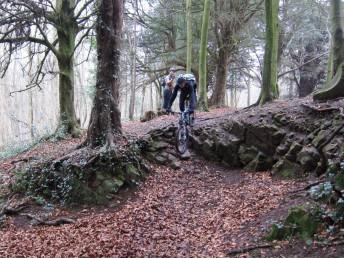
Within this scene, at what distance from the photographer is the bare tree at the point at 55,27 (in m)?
11.6

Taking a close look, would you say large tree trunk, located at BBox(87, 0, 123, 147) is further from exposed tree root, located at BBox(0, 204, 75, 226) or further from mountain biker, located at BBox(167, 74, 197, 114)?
exposed tree root, located at BBox(0, 204, 75, 226)

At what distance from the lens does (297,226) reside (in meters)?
4.81

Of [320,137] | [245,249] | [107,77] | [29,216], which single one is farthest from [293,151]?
[29,216]

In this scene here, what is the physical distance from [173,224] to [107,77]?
4.32 m

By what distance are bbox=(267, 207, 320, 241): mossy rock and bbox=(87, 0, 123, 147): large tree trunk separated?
4.97 metres

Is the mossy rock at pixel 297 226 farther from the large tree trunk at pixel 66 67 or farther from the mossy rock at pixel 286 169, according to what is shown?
the large tree trunk at pixel 66 67

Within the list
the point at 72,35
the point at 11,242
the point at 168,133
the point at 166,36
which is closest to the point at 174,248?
the point at 11,242

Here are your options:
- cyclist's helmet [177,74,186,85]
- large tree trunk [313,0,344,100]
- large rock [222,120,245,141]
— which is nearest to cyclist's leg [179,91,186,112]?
cyclist's helmet [177,74,186,85]

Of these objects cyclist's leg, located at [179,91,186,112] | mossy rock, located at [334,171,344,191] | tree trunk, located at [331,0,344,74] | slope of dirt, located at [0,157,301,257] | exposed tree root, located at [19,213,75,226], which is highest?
tree trunk, located at [331,0,344,74]

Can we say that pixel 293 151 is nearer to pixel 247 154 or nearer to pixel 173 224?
pixel 247 154

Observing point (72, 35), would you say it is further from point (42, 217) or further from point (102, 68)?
point (42, 217)

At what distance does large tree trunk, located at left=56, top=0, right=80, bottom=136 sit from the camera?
514 inches

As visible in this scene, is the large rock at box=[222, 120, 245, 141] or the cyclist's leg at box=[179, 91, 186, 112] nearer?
the large rock at box=[222, 120, 245, 141]

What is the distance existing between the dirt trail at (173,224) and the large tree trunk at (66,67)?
232 inches
